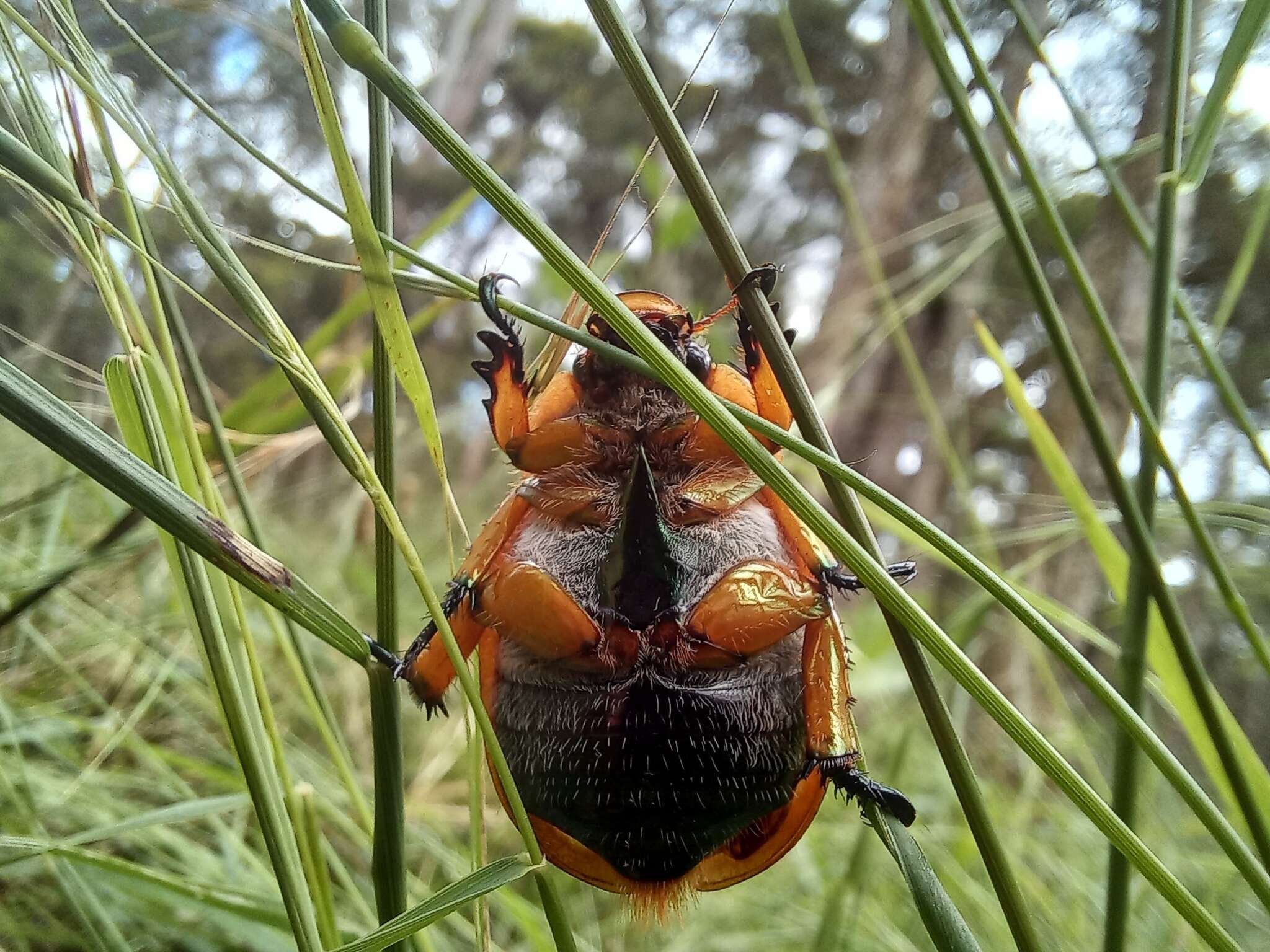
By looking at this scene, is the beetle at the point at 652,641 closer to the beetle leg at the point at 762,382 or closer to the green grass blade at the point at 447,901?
the beetle leg at the point at 762,382

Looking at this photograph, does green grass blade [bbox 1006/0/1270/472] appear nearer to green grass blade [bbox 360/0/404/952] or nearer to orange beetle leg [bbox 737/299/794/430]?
orange beetle leg [bbox 737/299/794/430]

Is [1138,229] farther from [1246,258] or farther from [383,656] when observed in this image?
[383,656]

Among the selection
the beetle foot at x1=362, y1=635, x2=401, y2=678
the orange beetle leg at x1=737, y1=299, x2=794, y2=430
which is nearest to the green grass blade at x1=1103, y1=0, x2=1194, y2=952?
the orange beetle leg at x1=737, y1=299, x2=794, y2=430

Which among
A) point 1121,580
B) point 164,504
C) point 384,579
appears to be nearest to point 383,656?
point 384,579

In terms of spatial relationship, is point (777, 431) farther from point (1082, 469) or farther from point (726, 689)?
point (1082, 469)

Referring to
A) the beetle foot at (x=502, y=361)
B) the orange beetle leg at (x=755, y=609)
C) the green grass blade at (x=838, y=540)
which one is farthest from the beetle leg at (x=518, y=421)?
the green grass blade at (x=838, y=540)

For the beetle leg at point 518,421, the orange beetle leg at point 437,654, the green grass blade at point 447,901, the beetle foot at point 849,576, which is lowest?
the green grass blade at point 447,901
